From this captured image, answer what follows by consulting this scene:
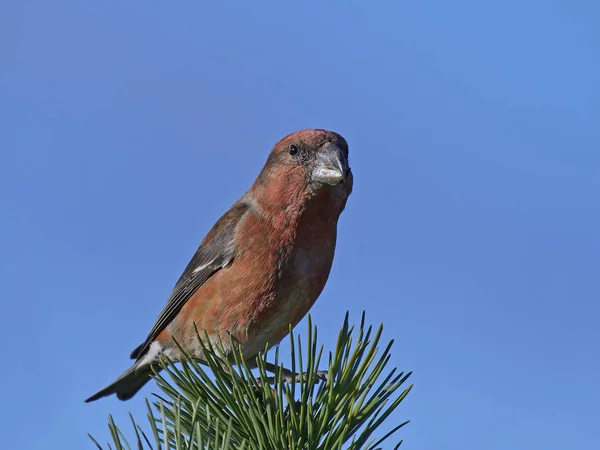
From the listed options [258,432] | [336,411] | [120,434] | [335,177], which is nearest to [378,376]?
[336,411]

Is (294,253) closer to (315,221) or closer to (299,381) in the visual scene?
(315,221)

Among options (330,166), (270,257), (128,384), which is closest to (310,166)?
(330,166)

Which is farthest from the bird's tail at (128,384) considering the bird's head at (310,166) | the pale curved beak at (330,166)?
the pale curved beak at (330,166)

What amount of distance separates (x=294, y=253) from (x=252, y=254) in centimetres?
28

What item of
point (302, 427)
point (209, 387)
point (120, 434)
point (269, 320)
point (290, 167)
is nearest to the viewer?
point (120, 434)

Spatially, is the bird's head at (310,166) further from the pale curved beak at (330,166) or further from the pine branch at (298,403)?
the pine branch at (298,403)

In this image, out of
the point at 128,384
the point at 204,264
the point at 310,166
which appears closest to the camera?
the point at 310,166

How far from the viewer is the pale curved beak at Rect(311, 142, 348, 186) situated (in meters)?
4.41

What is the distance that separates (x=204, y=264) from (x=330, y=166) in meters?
1.07

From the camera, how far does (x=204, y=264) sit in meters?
4.86

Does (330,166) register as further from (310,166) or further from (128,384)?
(128,384)

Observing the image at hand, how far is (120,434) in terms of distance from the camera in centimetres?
250

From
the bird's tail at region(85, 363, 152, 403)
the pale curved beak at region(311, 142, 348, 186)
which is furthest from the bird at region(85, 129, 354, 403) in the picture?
the bird's tail at region(85, 363, 152, 403)

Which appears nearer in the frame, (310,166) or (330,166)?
(330,166)
